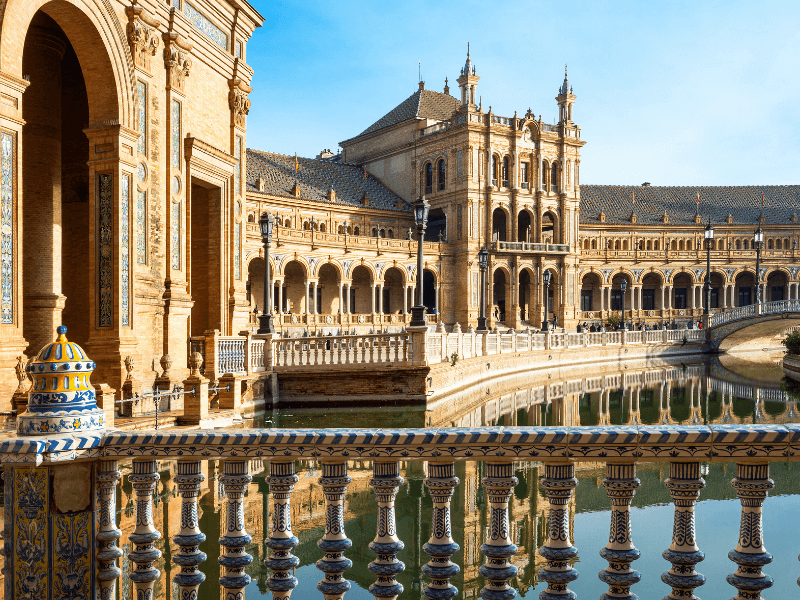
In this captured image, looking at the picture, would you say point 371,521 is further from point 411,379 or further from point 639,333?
point 639,333

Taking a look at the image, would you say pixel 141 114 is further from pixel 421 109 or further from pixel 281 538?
pixel 421 109

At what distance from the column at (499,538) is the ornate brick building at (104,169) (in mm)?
10153

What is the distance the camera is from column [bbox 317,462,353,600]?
10.8ft

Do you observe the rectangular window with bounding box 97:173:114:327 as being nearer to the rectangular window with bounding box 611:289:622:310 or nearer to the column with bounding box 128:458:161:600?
the column with bounding box 128:458:161:600

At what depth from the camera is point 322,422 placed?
15.4 metres

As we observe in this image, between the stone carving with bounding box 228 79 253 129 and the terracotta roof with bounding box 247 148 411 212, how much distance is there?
2605cm

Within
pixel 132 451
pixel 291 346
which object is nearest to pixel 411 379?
pixel 291 346

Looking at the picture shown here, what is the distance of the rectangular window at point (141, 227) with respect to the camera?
1435cm

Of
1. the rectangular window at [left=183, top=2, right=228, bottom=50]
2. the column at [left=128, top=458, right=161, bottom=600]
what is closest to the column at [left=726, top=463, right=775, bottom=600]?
the column at [left=128, top=458, right=161, bottom=600]

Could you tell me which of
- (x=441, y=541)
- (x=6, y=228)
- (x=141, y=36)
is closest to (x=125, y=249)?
(x=6, y=228)

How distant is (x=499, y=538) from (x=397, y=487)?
1.72 ft

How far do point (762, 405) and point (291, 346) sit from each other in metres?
14.7

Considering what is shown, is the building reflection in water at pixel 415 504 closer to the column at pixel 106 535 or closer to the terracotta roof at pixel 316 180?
the column at pixel 106 535

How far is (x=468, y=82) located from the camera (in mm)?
54219
